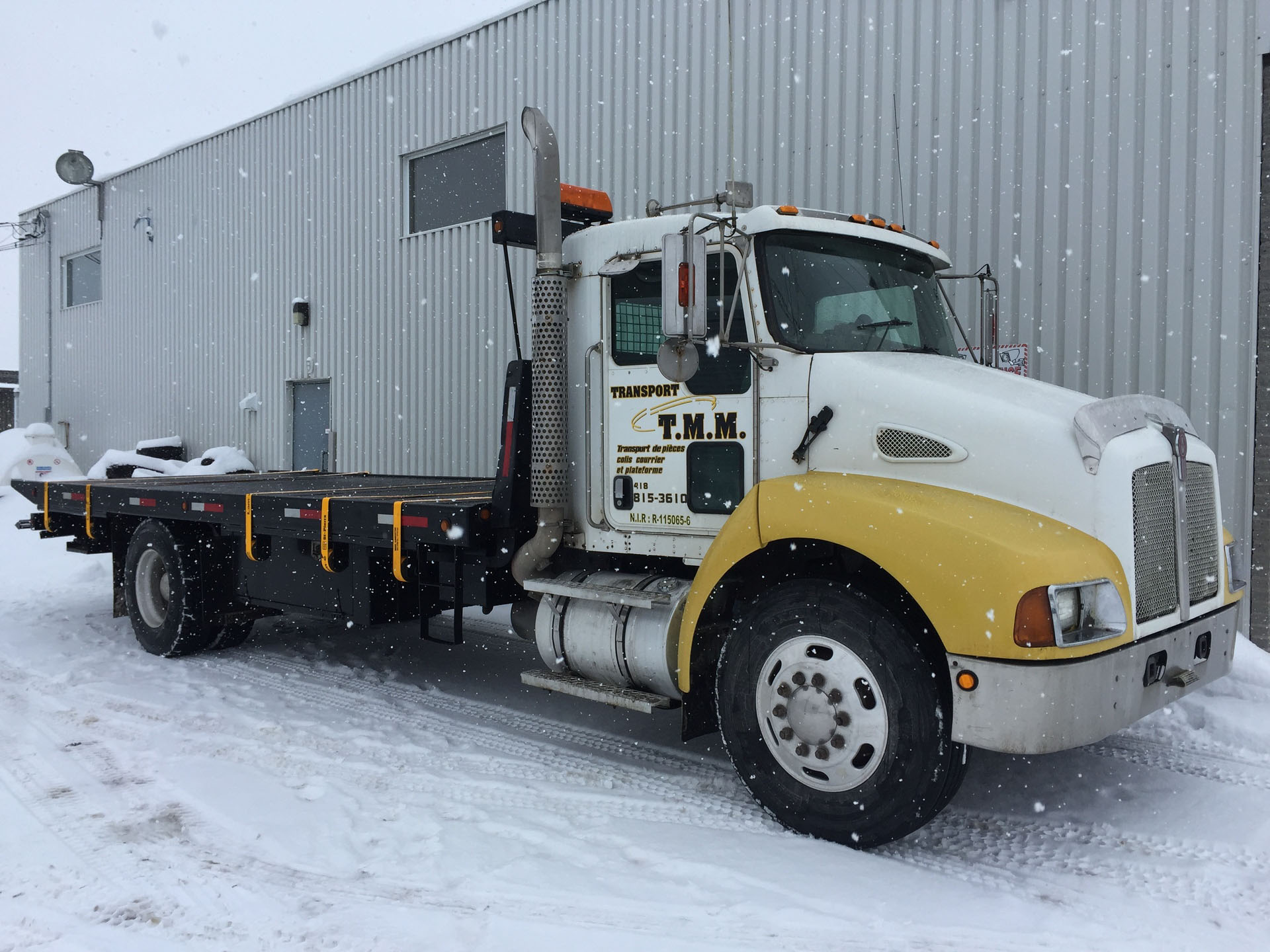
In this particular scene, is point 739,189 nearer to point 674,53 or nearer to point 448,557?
point 448,557

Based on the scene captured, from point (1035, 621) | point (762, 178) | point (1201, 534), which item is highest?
point (762, 178)

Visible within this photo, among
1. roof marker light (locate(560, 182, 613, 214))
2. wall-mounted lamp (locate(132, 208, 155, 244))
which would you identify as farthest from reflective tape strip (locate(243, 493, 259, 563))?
wall-mounted lamp (locate(132, 208, 155, 244))

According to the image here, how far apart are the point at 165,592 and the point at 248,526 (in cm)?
151

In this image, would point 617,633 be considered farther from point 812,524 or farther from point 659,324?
point 659,324

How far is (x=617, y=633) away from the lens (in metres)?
4.76

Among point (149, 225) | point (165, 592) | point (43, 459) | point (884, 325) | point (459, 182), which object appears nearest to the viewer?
point (884, 325)

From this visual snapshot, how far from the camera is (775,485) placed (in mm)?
4074

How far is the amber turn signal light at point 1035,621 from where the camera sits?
333 centimetres

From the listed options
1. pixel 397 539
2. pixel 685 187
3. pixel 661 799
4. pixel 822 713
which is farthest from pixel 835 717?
pixel 685 187

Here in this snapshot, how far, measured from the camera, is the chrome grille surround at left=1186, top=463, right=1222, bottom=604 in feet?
13.4

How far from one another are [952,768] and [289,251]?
12778 millimetres

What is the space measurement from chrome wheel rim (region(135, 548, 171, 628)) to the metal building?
420 centimetres

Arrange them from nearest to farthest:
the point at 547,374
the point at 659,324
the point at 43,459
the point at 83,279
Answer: the point at 659,324
the point at 547,374
the point at 43,459
the point at 83,279

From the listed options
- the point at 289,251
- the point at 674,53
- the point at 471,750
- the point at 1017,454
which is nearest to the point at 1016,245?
the point at 674,53
